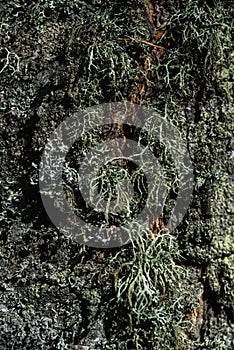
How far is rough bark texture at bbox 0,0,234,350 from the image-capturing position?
1182 mm

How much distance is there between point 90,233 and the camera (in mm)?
1194

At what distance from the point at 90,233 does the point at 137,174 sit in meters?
0.19

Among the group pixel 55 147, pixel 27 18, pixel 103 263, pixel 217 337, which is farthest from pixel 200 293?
pixel 27 18

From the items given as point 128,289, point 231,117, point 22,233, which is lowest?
point 128,289

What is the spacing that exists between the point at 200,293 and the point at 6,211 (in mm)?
542

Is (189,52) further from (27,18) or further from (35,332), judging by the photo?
(35,332)

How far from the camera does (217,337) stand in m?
1.27

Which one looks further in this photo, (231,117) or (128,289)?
(231,117)

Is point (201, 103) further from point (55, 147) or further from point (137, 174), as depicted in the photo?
point (55, 147)

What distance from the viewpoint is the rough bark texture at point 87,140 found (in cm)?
118

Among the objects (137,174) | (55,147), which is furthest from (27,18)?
(137,174)

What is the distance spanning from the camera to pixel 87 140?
119cm

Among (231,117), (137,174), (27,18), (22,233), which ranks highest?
(27,18)

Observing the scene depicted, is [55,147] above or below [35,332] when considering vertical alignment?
above
